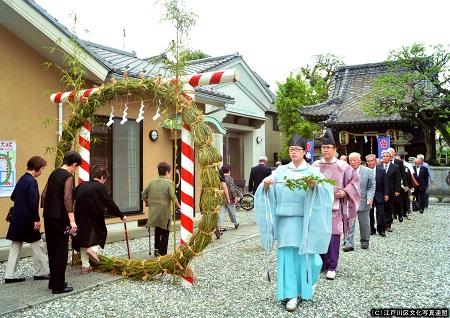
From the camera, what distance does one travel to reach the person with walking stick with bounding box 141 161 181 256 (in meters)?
6.91

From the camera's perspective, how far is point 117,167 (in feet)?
35.3

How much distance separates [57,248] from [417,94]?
1750 centimetres

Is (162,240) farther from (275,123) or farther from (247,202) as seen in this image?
(275,123)

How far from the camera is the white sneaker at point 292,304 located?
4820mm

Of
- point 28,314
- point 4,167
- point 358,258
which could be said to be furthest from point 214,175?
point 4,167

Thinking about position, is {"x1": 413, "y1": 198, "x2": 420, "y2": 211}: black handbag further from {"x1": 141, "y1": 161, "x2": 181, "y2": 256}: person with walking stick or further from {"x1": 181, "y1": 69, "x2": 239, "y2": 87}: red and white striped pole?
{"x1": 181, "y1": 69, "x2": 239, "y2": 87}: red and white striped pole

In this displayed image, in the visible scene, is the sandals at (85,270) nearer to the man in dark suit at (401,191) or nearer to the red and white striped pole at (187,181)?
the red and white striped pole at (187,181)

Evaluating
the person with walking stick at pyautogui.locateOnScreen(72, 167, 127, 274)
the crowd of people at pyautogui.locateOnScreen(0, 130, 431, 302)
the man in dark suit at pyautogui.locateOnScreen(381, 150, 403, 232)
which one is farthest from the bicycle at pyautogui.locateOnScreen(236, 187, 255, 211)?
the person with walking stick at pyautogui.locateOnScreen(72, 167, 127, 274)

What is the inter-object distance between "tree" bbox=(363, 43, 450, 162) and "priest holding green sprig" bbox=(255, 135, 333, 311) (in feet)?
50.7

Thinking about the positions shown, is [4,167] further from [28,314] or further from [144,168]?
[28,314]

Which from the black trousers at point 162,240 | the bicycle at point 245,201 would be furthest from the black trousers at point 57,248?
the bicycle at point 245,201

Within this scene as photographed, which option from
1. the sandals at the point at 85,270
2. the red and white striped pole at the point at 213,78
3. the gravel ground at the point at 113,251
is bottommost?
the gravel ground at the point at 113,251

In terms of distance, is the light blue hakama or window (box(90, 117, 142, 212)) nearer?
the light blue hakama

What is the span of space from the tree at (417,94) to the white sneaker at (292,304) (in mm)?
16062
